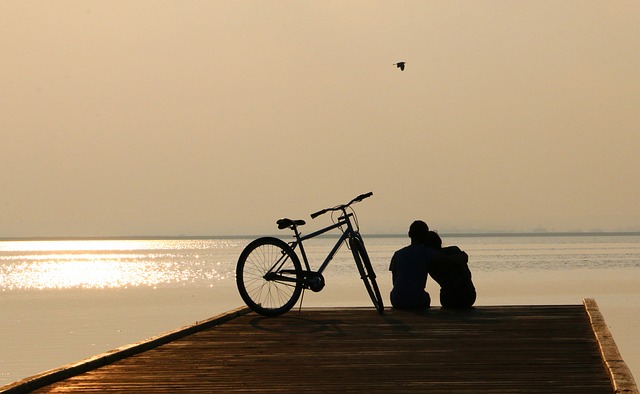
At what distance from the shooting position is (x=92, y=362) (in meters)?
8.45

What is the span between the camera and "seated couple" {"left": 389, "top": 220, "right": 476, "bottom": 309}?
12797 millimetres

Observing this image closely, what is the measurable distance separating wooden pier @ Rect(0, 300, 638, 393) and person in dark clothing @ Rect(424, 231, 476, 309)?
789 mm

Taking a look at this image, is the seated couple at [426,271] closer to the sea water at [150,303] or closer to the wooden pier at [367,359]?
the wooden pier at [367,359]

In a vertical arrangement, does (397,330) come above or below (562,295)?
above

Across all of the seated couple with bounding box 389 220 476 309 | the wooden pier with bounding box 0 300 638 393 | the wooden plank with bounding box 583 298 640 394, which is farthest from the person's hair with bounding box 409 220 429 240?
the wooden plank with bounding box 583 298 640 394

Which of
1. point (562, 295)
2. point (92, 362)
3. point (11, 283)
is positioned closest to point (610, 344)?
point (92, 362)

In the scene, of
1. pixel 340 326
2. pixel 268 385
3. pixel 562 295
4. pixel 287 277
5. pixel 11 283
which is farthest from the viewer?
pixel 11 283

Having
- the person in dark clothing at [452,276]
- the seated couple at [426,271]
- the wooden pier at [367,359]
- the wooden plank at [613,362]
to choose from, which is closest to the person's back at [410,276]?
the seated couple at [426,271]

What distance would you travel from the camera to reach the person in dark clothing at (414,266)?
12781mm

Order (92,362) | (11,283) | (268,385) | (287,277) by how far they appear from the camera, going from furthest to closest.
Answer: (11,283) < (287,277) < (92,362) < (268,385)

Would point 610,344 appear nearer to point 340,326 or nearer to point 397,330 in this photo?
point 397,330

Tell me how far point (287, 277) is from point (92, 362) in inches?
168

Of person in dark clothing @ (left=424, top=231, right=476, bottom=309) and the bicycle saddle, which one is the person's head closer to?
person in dark clothing @ (left=424, top=231, right=476, bottom=309)

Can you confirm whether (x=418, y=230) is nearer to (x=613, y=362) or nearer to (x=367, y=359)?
(x=367, y=359)
